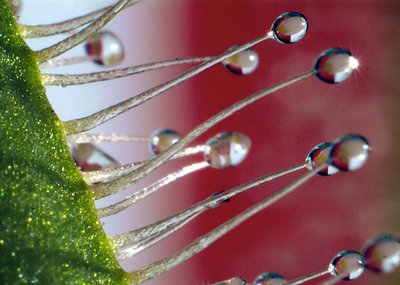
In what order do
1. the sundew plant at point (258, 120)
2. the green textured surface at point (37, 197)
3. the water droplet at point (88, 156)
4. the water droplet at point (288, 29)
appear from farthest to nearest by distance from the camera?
1. the sundew plant at point (258, 120)
2. the water droplet at point (88, 156)
3. the water droplet at point (288, 29)
4. the green textured surface at point (37, 197)

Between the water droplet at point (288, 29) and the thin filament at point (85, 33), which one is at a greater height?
the thin filament at point (85, 33)

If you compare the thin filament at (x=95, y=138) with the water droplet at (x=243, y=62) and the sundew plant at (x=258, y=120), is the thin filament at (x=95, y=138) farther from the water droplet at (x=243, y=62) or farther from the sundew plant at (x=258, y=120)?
the sundew plant at (x=258, y=120)

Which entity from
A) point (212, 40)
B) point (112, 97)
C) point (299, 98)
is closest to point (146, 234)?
point (112, 97)

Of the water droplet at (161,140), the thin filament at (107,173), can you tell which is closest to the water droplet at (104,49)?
the water droplet at (161,140)

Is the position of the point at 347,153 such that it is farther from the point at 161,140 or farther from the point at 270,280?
the point at 161,140

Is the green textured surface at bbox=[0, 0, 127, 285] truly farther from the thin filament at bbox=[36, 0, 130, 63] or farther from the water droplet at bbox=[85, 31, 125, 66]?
the water droplet at bbox=[85, 31, 125, 66]

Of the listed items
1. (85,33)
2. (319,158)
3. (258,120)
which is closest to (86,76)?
(85,33)

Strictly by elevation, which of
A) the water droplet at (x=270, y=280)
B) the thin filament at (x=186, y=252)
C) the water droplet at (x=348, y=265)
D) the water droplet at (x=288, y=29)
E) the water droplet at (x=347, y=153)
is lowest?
the water droplet at (x=348, y=265)
